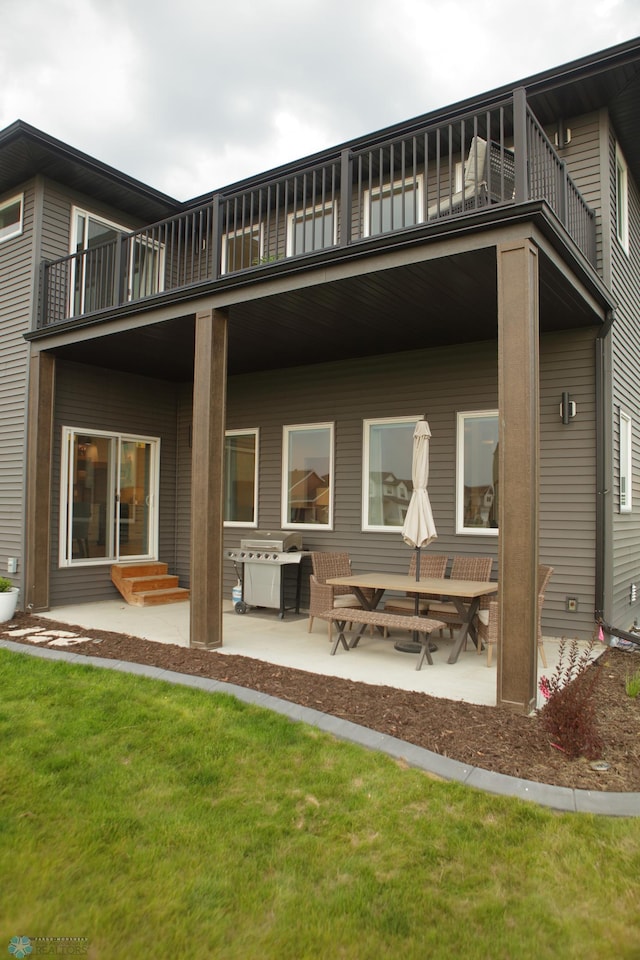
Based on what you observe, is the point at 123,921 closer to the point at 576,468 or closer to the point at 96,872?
the point at 96,872

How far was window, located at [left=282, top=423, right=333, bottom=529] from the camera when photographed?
8.42 meters

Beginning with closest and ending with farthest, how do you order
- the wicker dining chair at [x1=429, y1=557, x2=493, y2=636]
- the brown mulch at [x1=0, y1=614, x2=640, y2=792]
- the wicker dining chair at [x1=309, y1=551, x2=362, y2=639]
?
the brown mulch at [x1=0, y1=614, x2=640, y2=792] < the wicker dining chair at [x1=429, y1=557, x2=493, y2=636] < the wicker dining chair at [x1=309, y1=551, x2=362, y2=639]

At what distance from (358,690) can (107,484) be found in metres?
5.83

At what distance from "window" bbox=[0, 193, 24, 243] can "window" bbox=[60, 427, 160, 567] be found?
9.13 ft

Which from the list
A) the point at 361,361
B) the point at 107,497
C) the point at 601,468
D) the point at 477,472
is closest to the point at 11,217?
the point at 107,497

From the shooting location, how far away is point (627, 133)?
23.4 ft

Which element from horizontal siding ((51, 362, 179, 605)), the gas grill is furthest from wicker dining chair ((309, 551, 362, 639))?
horizontal siding ((51, 362, 179, 605))

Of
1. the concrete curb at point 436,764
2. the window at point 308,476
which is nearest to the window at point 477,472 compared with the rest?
the window at point 308,476

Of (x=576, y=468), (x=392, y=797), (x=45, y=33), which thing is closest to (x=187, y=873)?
(x=392, y=797)

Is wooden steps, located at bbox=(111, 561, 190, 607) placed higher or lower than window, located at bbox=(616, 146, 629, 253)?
lower

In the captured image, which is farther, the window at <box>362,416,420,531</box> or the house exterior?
the window at <box>362,416,420,531</box>

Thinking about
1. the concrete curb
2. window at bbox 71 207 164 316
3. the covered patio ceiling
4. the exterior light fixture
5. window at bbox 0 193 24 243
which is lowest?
the concrete curb

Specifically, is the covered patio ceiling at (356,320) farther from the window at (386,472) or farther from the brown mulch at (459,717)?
the brown mulch at (459,717)

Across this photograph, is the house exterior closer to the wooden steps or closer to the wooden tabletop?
the wooden steps
